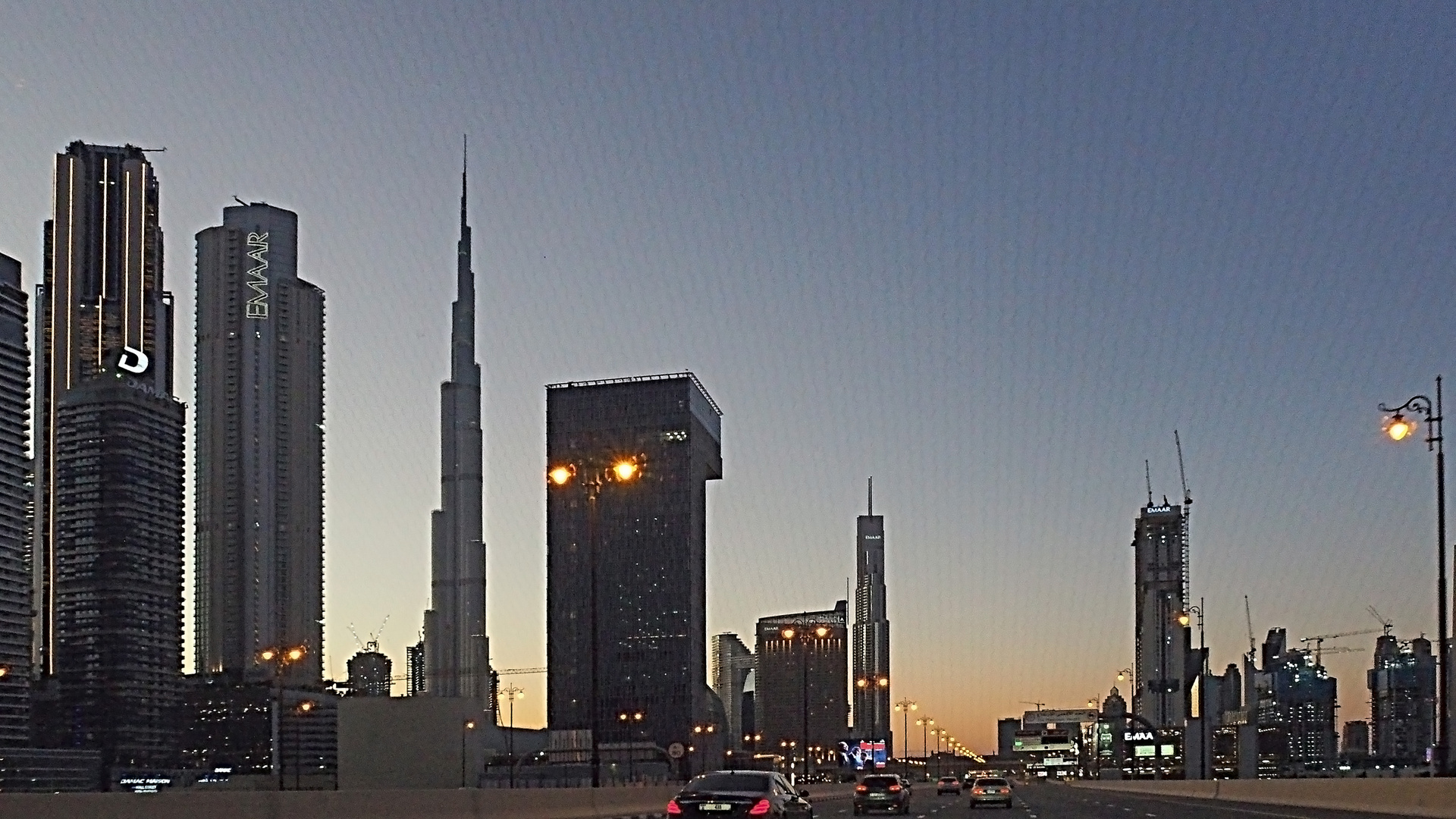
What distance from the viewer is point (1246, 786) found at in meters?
66.3

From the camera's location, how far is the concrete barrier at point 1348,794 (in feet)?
132

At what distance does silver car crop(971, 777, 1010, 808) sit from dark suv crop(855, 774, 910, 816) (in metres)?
8.69

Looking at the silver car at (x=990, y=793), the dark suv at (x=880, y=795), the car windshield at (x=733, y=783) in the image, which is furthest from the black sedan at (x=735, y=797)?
the silver car at (x=990, y=793)

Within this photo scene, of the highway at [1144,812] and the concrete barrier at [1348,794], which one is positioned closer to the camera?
the concrete barrier at [1348,794]

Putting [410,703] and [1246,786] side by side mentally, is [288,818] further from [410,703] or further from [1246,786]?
[410,703]

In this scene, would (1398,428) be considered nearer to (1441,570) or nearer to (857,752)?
(1441,570)

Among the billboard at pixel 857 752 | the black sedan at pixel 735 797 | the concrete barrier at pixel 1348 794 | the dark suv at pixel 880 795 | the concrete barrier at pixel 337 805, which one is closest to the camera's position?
the concrete barrier at pixel 337 805

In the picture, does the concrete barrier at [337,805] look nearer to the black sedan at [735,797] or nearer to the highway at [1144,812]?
the black sedan at [735,797]

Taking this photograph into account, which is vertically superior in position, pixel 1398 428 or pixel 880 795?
pixel 1398 428

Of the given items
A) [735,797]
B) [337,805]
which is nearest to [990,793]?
[735,797]

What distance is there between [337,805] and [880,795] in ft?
89.9

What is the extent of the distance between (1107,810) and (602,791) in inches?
630

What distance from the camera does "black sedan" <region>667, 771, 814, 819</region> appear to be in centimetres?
2891

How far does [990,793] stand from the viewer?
6253 centimetres
